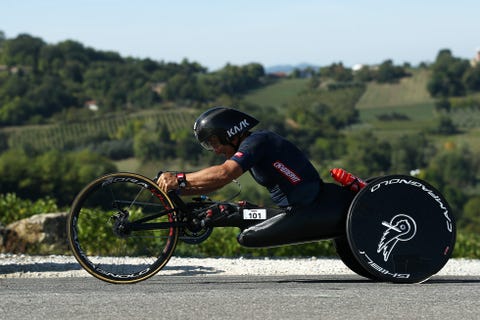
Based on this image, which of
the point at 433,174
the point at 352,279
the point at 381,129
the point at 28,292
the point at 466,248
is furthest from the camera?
the point at 381,129

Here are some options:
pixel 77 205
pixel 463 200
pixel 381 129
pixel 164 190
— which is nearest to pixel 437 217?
pixel 164 190

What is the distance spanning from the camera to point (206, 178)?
25.2 feet

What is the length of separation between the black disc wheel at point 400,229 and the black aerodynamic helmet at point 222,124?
1173 millimetres

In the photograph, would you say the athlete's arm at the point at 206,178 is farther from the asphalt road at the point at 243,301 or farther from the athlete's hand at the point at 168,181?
the asphalt road at the point at 243,301

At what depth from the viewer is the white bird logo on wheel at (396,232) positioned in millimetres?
7836

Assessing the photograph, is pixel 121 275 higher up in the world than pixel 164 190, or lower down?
lower down

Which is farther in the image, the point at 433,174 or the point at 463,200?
the point at 433,174

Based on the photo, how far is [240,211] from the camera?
7934 mm

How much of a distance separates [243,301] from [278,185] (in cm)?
170

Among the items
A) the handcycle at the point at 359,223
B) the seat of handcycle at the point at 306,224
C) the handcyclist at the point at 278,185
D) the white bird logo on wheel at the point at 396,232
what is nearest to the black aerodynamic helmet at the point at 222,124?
the handcyclist at the point at 278,185

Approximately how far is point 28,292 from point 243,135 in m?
2.28

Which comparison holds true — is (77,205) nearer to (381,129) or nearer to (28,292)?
(28,292)

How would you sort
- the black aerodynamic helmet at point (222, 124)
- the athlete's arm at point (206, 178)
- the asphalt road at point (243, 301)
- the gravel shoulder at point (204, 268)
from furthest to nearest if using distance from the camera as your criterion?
1. the gravel shoulder at point (204, 268)
2. the black aerodynamic helmet at point (222, 124)
3. the athlete's arm at point (206, 178)
4. the asphalt road at point (243, 301)

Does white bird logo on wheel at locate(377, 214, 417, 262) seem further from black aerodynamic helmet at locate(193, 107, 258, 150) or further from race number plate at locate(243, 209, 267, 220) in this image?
black aerodynamic helmet at locate(193, 107, 258, 150)
